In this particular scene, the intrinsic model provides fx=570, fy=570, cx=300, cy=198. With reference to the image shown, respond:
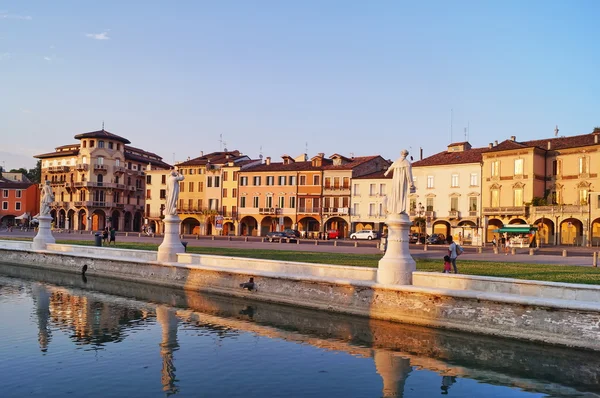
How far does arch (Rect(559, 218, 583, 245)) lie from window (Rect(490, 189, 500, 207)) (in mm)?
6740

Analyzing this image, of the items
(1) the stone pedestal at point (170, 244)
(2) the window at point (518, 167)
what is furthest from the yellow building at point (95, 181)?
(1) the stone pedestal at point (170, 244)

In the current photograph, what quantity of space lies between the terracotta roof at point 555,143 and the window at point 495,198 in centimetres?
427

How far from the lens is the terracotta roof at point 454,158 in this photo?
62438 mm

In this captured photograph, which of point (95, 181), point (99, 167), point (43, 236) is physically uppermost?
point (99, 167)

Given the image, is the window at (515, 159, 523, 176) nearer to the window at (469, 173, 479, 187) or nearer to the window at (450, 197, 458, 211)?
the window at (469, 173, 479, 187)

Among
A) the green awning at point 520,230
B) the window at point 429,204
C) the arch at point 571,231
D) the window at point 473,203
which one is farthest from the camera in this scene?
the window at point 429,204

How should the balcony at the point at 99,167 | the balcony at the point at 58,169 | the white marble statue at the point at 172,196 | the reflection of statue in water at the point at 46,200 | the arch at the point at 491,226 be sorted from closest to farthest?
the white marble statue at the point at 172,196
the reflection of statue in water at the point at 46,200
the arch at the point at 491,226
the balcony at the point at 99,167
the balcony at the point at 58,169

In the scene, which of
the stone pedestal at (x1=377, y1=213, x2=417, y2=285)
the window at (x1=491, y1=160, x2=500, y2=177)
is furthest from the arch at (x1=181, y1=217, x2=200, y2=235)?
the stone pedestal at (x1=377, y1=213, x2=417, y2=285)

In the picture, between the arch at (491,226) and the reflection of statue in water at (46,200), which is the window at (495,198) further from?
the reflection of statue in water at (46,200)

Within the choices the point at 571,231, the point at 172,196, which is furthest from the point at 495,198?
the point at 172,196

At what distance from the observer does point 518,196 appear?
57469 millimetres

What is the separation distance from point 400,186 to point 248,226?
62.8m

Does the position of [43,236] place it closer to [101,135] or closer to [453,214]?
[453,214]

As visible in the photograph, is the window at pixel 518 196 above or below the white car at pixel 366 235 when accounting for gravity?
above
